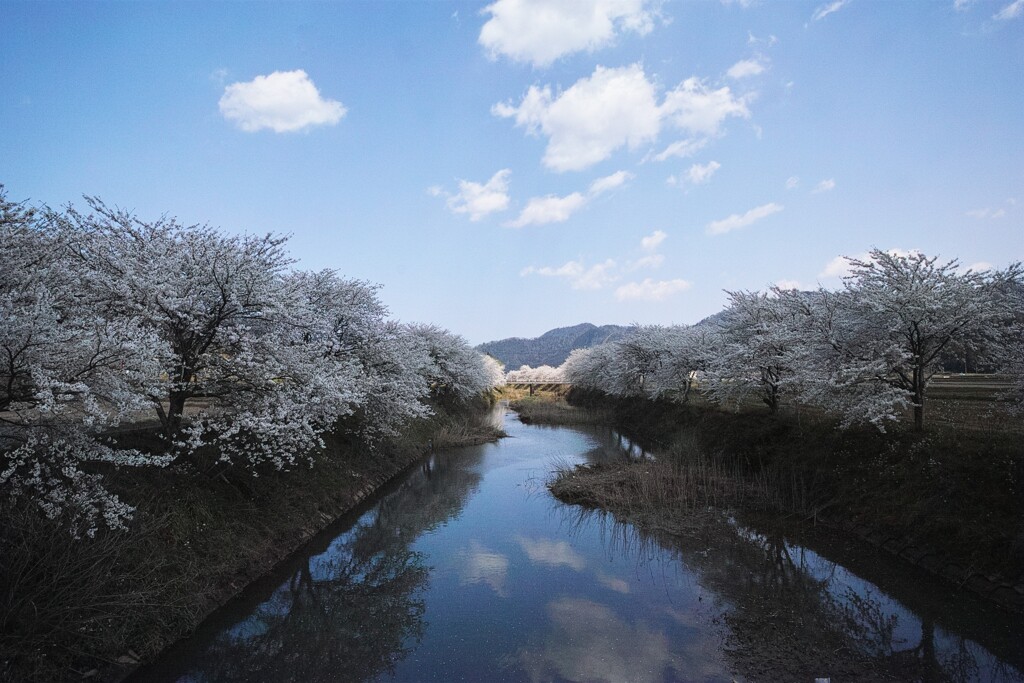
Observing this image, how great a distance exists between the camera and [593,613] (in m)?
10.8

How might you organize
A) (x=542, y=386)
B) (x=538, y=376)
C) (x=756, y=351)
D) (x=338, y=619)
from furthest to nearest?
(x=538, y=376)
(x=542, y=386)
(x=756, y=351)
(x=338, y=619)

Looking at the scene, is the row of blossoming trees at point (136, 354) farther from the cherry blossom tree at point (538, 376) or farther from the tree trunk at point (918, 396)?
the cherry blossom tree at point (538, 376)

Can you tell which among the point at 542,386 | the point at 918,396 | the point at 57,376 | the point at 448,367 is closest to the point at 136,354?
the point at 57,376

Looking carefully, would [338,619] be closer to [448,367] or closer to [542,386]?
[448,367]

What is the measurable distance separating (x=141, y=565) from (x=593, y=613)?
8.09 metres

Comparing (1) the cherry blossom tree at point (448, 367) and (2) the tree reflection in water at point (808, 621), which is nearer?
(2) the tree reflection in water at point (808, 621)

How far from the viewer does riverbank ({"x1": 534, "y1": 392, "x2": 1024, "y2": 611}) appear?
1131 cm

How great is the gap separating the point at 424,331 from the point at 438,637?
1447 inches

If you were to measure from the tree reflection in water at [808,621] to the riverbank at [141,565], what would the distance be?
918cm

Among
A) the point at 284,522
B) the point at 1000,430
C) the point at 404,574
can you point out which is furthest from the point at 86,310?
the point at 1000,430

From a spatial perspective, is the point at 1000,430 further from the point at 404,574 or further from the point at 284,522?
the point at 284,522

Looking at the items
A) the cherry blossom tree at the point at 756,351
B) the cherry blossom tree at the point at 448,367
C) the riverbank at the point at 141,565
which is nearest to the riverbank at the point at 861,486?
the cherry blossom tree at the point at 756,351

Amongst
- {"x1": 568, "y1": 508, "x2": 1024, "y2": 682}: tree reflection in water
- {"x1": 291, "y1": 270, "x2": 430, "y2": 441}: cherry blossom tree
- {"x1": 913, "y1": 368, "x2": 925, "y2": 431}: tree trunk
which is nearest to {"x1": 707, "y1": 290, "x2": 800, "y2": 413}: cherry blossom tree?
{"x1": 913, "y1": 368, "x2": 925, "y2": 431}: tree trunk

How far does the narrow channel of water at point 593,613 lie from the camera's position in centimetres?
870
